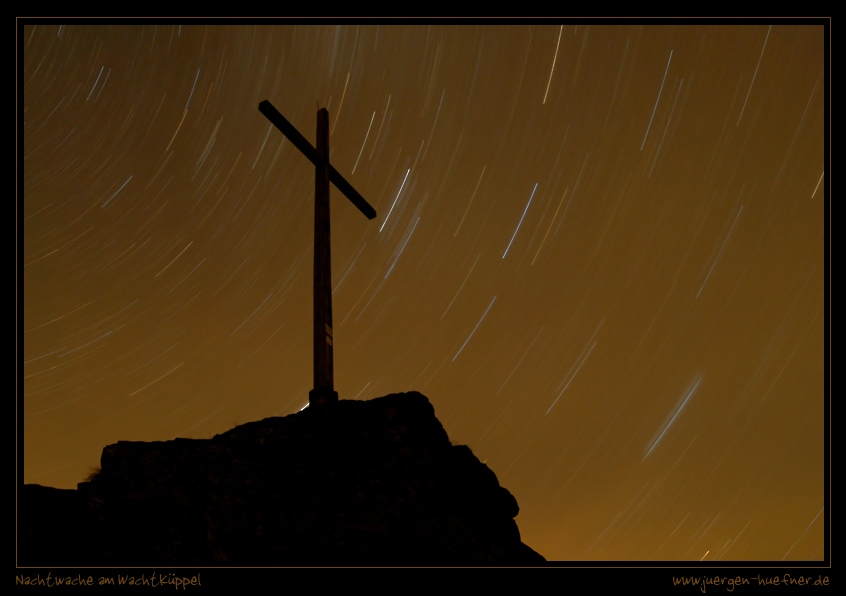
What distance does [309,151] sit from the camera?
28.2ft

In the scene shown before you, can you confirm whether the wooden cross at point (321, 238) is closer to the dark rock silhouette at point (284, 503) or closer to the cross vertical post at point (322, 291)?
the cross vertical post at point (322, 291)

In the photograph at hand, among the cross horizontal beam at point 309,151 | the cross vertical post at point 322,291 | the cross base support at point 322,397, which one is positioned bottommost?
the cross base support at point 322,397

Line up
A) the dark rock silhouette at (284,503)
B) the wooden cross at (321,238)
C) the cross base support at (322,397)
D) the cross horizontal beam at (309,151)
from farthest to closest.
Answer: the cross horizontal beam at (309,151)
the wooden cross at (321,238)
the cross base support at (322,397)
the dark rock silhouette at (284,503)

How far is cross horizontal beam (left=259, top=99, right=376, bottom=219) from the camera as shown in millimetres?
8133

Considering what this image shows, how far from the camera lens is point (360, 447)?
6.70m

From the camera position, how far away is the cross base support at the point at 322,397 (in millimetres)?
7238

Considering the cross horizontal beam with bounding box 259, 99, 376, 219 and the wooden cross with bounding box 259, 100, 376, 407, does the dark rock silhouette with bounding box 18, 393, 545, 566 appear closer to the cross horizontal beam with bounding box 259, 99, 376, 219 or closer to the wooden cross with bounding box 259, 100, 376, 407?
the wooden cross with bounding box 259, 100, 376, 407

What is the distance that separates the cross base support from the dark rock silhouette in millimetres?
72

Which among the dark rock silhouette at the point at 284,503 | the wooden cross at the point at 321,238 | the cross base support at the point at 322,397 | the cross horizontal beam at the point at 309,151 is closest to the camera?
the dark rock silhouette at the point at 284,503

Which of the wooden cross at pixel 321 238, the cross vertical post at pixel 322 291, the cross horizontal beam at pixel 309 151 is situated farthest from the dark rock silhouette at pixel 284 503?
the cross horizontal beam at pixel 309 151

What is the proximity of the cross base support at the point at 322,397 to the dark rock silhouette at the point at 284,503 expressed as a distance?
0.07 m

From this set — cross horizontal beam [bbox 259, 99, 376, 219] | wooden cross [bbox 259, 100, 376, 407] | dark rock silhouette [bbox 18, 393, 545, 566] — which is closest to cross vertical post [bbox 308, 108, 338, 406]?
wooden cross [bbox 259, 100, 376, 407]
